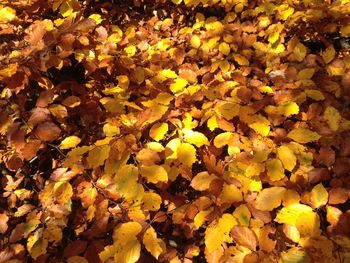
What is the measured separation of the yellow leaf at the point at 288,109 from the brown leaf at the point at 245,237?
77 cm

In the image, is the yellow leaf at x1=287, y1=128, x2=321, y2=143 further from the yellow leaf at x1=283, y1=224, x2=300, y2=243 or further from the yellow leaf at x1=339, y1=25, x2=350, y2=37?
the yellow leaf at x1=339, y1=25, x2=350, y2=37

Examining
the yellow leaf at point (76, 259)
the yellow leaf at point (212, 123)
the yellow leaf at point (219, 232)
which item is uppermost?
the yellow leaf at point (212, 123)

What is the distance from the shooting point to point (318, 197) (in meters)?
1.54

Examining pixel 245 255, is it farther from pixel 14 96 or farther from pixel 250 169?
pixel 14 96

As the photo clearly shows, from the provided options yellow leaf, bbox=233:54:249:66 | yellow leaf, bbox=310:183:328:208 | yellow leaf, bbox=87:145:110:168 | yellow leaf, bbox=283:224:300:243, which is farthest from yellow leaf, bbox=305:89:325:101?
yellow leaf, bbox=87:145:110:168

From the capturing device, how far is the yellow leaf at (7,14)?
105 inches

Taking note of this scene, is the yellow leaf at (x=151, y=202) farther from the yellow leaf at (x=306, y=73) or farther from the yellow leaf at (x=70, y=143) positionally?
the yellow leaf at (x=306, y=73)

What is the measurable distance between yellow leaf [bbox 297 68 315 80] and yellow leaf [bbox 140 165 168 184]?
1.20 metres

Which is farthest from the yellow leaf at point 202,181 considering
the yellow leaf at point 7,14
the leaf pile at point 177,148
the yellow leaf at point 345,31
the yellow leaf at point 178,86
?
the yellow leaf at point 7,14

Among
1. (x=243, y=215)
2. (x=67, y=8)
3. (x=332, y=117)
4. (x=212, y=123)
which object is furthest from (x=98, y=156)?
(x=67, y=8)

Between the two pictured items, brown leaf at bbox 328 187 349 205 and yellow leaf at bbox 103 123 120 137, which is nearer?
brown leaf at bbox 328 187 349 205

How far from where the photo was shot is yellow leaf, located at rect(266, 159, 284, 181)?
5.30 ft

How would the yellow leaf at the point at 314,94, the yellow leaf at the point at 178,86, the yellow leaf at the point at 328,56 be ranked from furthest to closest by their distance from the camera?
the yellow leaf at the point at 328,56, the yellow leaf at the point at 178,86, the yellow leaf at the point at 314,94

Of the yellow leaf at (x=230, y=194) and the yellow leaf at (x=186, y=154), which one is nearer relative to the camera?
the yellow leaf at (x=230, y=194)
